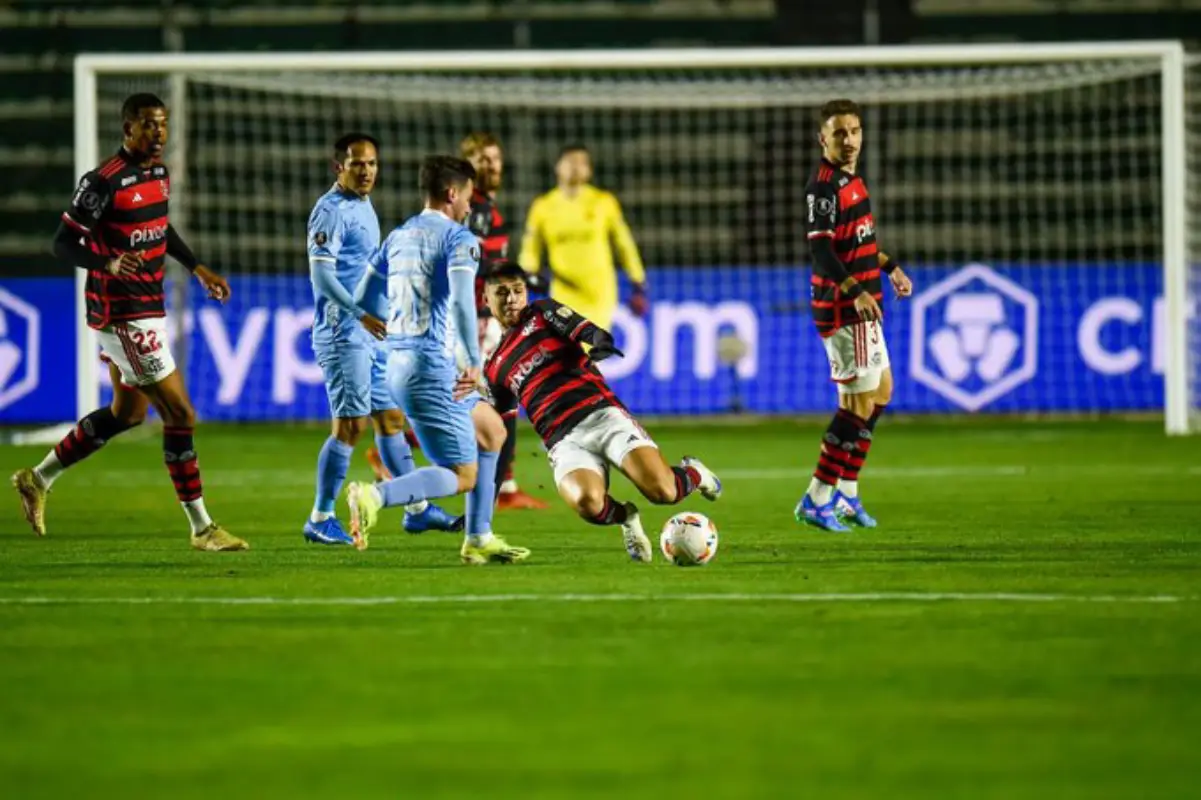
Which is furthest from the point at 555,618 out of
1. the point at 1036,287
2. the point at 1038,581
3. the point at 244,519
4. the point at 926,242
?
the point at 926,242

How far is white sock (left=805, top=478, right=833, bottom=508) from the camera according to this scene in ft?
31.8

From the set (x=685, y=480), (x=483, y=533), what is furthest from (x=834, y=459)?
(x=483, y=533)

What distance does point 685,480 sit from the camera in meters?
8.56

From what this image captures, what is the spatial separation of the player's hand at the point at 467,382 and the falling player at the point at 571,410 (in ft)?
1.49

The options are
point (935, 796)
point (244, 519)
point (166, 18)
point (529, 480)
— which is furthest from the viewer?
point (166, 18)

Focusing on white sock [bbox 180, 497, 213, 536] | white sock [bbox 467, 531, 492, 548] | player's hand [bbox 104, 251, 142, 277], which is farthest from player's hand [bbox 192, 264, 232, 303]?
white sock [bbox 467, 531, 492, 548]

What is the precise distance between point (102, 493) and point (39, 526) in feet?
7.82

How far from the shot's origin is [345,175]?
30.5 ft

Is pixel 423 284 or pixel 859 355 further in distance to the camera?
pixel 859 355

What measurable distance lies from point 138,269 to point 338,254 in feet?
3.05

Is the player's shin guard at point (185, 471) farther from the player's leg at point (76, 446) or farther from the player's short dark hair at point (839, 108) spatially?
the player's short dark hair at point (839, 108)

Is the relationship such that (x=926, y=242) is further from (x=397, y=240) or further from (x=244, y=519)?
(x=397, y=240)

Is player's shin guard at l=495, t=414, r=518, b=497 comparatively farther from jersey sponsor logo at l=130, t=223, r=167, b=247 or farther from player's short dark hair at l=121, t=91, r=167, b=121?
player's short dark hair at l=121, t=91, r=167, b=121

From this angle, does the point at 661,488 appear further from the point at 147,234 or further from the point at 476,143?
the point at 476,143
